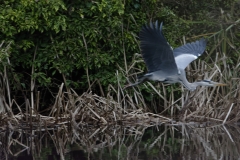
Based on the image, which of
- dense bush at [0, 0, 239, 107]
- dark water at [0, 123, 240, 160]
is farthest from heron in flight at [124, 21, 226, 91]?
dense bush at [0, 0, 239, 107]

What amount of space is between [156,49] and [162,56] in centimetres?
29

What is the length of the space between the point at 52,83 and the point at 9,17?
1.53 m

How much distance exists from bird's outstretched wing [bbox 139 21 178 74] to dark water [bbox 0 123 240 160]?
42.7 inches

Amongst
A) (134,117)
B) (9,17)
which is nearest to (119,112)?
(134,117)

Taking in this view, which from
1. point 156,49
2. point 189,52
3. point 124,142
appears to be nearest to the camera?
point 156,49

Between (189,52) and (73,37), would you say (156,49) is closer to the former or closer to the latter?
(189,52)

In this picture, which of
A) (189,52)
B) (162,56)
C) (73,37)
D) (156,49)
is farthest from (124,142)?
(73,37)

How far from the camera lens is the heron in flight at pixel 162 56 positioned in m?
7.73

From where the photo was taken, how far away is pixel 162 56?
323 inches

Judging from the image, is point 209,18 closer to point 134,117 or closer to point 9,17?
point 134,117

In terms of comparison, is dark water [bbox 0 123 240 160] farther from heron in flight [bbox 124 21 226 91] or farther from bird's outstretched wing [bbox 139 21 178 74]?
bird's outstretched wing [bbox 139 21 178 74]

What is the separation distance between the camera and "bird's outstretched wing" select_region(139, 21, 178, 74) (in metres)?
7.69

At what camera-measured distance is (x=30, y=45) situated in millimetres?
10219

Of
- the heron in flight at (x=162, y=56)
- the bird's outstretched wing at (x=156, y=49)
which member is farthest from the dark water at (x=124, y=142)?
the bird's outstretched wing at (x=156, y=49)
